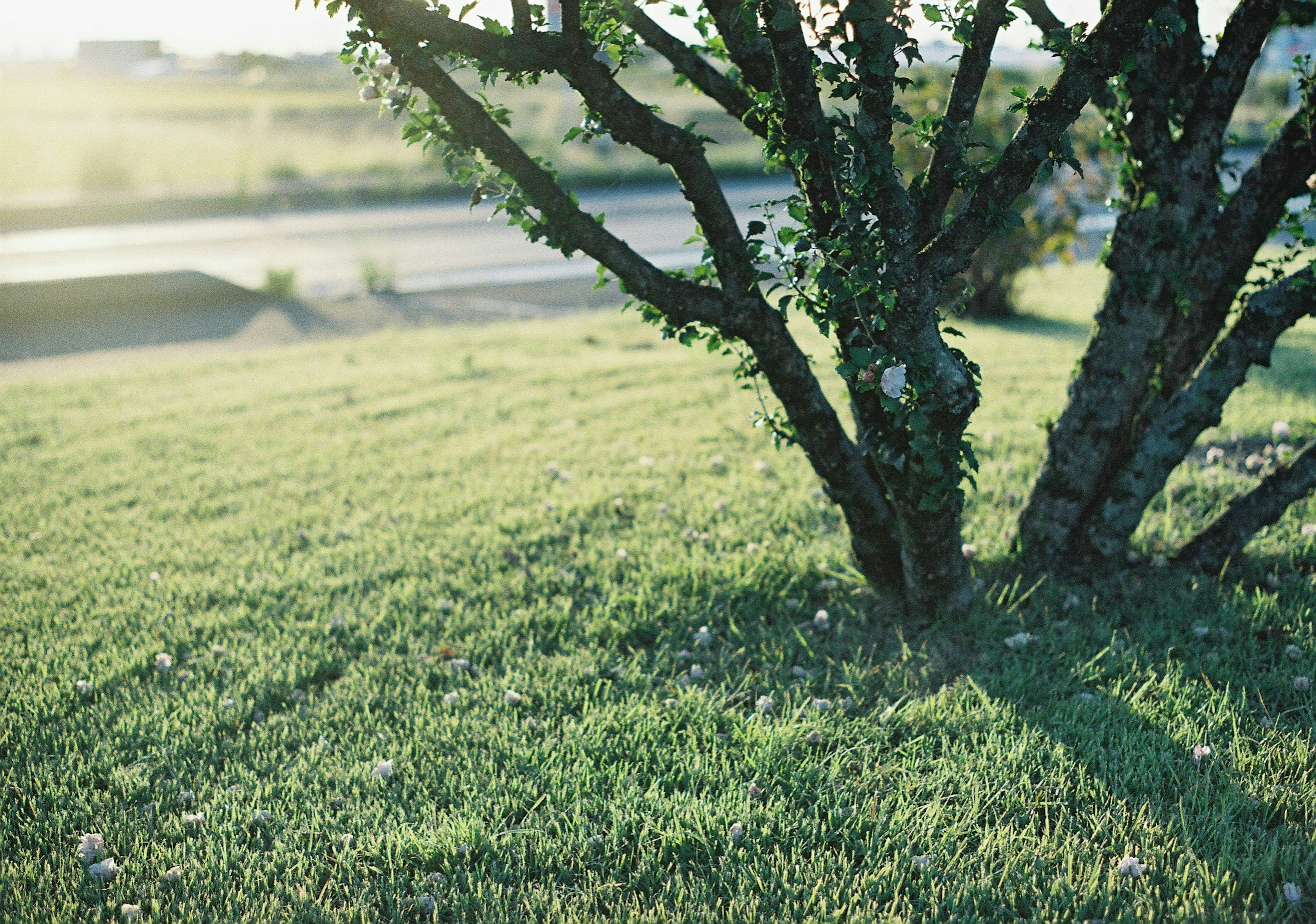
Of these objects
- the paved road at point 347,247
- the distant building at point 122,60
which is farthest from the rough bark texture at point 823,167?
the distant building at point 122,60

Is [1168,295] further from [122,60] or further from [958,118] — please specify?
[122,60]

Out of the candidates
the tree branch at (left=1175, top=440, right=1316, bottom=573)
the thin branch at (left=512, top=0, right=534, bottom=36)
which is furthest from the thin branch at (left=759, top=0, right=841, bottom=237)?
the tree branch at (left=1175, top=440, right=1316, bottom=573)

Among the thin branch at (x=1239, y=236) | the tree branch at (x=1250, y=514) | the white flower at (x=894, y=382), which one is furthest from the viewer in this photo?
the tree branch at (x=1250, y=514)

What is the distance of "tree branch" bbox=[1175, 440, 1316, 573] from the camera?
333 cm

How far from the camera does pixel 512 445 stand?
18.3ft

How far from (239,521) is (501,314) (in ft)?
19.1

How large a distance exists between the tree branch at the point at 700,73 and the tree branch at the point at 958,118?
56cm

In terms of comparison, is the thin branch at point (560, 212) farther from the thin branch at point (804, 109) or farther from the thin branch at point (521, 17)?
the thin branch at point (804, 109)

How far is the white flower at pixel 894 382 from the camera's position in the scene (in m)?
2.54

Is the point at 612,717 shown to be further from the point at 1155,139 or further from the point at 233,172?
the point at 233,172

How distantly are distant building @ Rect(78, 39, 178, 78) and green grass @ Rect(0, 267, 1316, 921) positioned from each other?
57.4m

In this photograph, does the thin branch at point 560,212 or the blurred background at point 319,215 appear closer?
the thin branch at point 560,212

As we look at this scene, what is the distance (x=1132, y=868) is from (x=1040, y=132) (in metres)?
1.90

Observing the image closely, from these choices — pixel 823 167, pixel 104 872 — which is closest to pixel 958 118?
pixel 823 167
